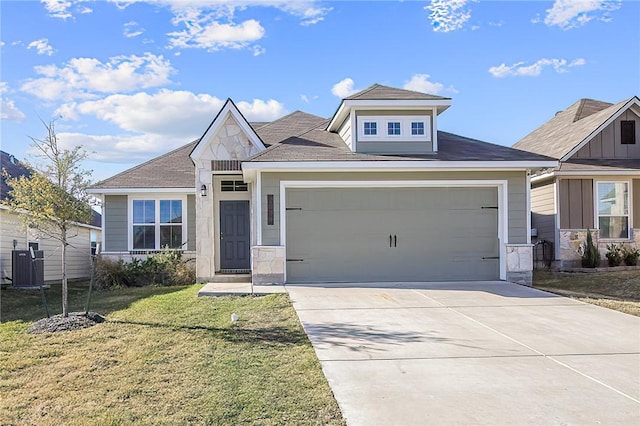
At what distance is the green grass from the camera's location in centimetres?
478

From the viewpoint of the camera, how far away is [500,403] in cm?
497

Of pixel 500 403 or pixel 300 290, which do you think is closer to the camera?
pixel 500 403

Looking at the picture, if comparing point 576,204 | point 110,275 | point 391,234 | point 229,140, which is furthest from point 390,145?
point 110,275

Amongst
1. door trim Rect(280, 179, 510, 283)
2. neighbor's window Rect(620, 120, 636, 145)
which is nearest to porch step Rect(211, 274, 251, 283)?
door trim Rect(280, 179, 510, 283)

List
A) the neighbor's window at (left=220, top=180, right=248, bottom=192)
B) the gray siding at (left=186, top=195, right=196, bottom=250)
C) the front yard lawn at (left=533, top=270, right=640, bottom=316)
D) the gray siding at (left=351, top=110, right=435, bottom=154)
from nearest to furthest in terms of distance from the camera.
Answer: the front yard lawn at (left=533, top=270, right=640, bottom=316)
the gray siding at (left=351, top=110, right=435, bottom=154)
the neighbor's window at (left=220, top=180, right=248, bottom=192)
the gray siding at (left=186, top=195, right=196, bottom=250)

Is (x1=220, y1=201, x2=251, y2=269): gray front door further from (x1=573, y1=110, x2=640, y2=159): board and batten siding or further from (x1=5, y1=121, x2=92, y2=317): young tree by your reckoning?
(x1=573, y1=110, x2=640, y2=159): board and batten siding

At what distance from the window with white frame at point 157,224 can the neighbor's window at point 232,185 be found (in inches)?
90.3

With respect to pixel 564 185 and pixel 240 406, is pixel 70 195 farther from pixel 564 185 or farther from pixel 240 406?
pixel 564 185

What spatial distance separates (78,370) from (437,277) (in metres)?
8.65

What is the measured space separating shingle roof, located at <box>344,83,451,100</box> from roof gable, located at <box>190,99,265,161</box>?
103 inches

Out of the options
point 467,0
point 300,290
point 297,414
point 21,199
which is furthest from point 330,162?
point 297,414

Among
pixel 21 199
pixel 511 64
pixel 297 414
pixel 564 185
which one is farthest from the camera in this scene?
pixel 564 185

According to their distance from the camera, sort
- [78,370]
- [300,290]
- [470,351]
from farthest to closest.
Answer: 1. [300,290]
2. [470,351]
3. [78,370]

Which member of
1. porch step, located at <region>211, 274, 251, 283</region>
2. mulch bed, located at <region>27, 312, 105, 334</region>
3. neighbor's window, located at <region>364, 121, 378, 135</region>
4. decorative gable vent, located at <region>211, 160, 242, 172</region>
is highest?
neighbor's window, located at <region>364, 121, 378, 135</region>
